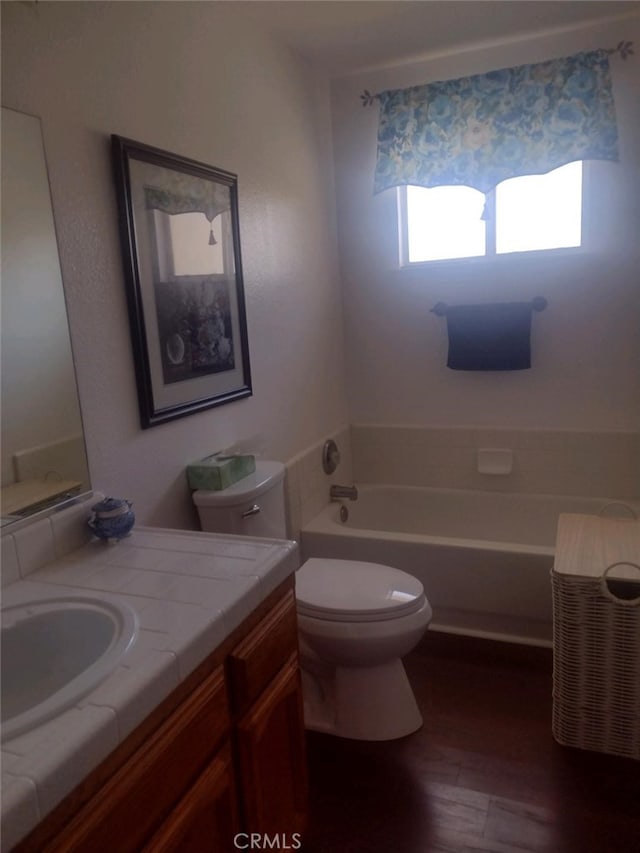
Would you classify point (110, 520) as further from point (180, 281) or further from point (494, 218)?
point (494, 218)

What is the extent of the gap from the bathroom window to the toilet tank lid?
5.31 ft

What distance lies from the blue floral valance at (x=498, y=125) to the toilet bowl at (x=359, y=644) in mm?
1885

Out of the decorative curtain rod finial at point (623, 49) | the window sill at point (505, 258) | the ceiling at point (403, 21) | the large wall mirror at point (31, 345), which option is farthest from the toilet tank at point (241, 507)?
the decorative curtain rod finial at point (623, 49)

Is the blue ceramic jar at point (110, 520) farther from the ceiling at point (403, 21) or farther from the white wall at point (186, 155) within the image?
the ceiling at point (403, 21)

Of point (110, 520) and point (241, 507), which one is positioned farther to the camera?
point (241, 507)

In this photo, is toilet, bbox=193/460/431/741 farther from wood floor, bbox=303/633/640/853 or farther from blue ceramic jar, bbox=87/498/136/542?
blue ceramic jar, bbox=87/498/136/542

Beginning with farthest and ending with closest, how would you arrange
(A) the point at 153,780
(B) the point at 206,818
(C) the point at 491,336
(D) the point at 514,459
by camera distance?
(D) the point at 514,459
(C) the point at 491,336
(B) the point at 206,818
(A) the point at 153,780

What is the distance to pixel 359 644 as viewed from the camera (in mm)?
1835

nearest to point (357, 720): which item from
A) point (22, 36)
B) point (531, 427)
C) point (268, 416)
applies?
point (268, 416)

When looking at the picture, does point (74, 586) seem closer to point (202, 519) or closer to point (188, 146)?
point (202, 519)

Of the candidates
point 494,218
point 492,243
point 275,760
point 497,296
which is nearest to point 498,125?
point 494,218

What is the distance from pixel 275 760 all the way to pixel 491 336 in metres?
2.16

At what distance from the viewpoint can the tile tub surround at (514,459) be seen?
2.85 m

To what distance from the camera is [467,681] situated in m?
2.23
